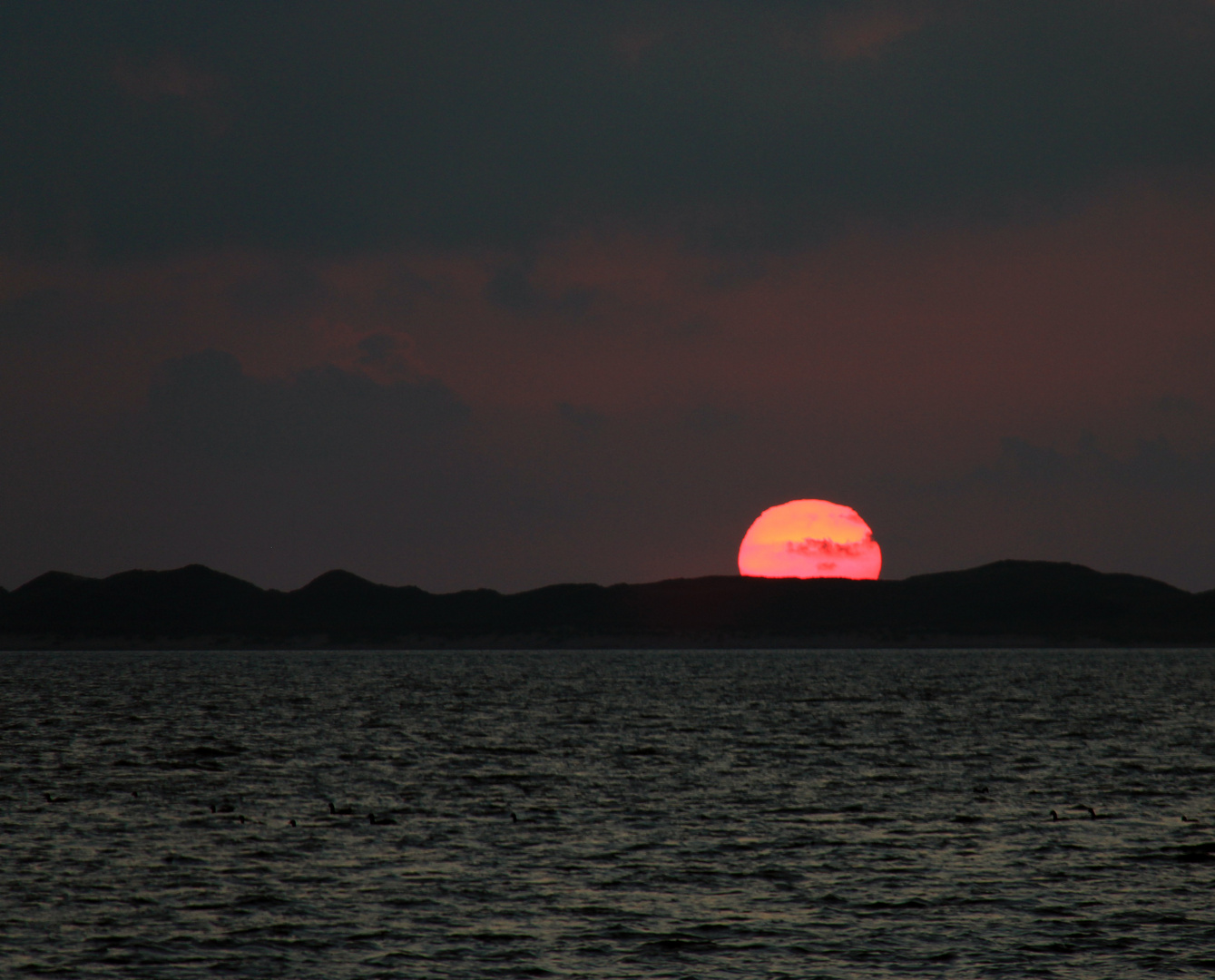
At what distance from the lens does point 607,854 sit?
35.9m

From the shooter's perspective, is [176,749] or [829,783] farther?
[176,749]

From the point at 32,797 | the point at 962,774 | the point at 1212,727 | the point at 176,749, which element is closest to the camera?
the point at 32,797

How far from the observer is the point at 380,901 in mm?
30078

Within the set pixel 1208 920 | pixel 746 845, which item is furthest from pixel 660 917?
pixel 1208 920

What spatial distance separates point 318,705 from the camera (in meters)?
108

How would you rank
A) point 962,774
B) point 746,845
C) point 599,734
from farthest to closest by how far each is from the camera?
point 599,734 < point 962,774 < point 746,845

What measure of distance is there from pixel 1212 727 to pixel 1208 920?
61.5 metres

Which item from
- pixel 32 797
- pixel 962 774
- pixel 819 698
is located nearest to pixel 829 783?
pixel 962 774

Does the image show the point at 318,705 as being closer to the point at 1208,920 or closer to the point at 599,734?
the point at 599,734

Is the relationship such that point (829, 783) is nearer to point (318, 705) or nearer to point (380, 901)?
point (380, 901)

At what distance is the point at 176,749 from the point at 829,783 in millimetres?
33244

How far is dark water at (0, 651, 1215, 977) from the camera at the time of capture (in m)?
25.8

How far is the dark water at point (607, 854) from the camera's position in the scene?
25.8 m

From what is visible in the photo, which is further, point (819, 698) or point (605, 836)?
point (819, 698)
